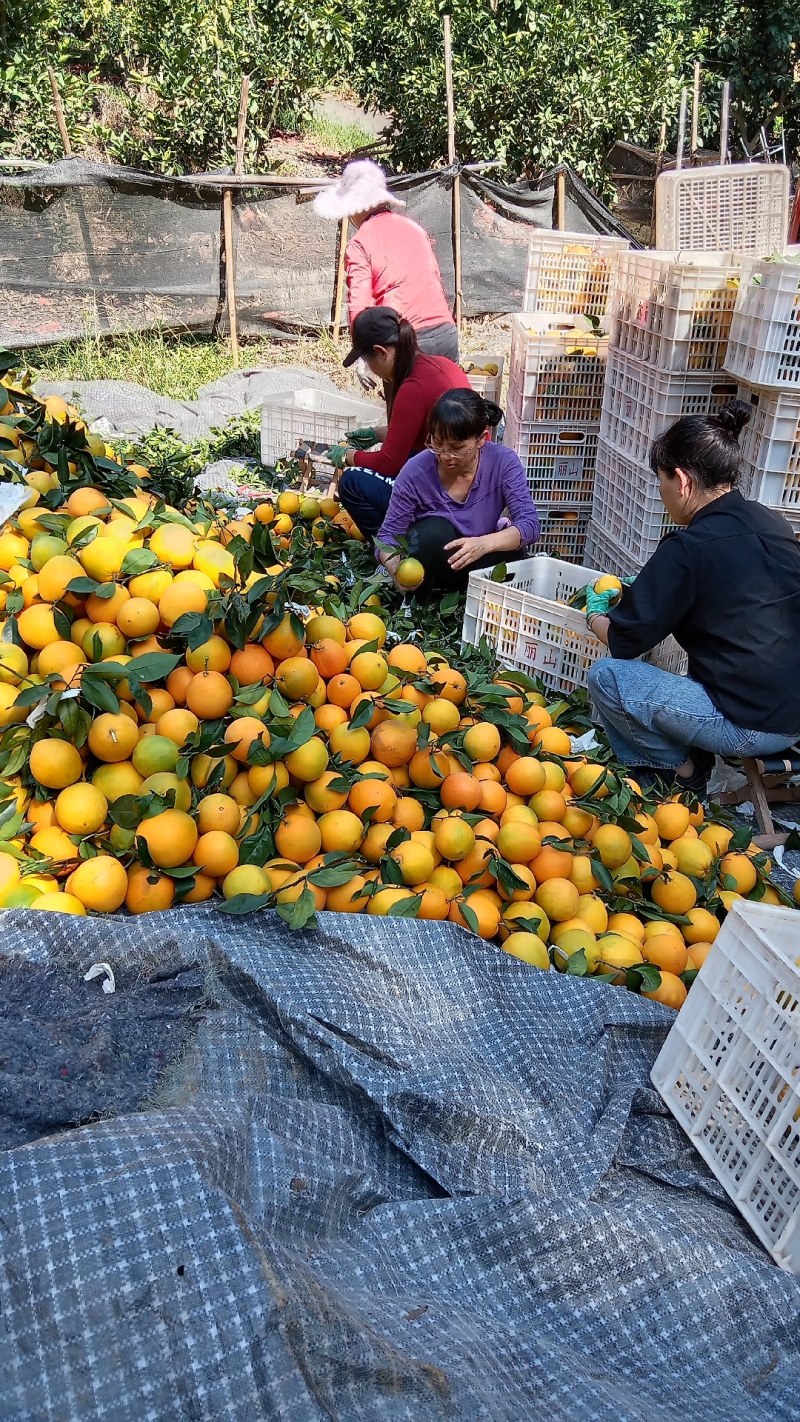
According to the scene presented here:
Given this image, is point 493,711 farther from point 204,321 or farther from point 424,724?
point 204,321

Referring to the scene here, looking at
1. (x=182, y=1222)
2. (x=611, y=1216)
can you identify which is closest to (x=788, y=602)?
(x=611, y=1216)

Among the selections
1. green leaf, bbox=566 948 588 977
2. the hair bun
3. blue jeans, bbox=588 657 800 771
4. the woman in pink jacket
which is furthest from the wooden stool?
the woman in pink jacket

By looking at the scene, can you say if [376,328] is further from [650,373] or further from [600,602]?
[600,602]

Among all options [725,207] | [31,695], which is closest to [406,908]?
[31,695]

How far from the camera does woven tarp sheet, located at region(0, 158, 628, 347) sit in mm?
7801

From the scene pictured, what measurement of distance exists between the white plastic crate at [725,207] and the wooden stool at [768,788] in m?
3.43

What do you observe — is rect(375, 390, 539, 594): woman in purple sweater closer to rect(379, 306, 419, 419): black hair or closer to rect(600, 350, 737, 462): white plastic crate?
rect(600, 350, 737, 462): white plastic crate

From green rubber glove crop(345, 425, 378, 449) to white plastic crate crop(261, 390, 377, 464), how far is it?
0.85ft

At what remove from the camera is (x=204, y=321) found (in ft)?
28.9

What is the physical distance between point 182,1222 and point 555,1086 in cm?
87

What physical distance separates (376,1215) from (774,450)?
9.17 ft

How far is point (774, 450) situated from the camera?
3383 millimetres

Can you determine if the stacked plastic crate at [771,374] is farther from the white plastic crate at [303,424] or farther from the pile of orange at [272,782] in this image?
the white plastic crate at [303,424]

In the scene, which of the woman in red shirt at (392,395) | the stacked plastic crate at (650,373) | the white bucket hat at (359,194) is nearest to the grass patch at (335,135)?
the white bucket hat at (359,194)
